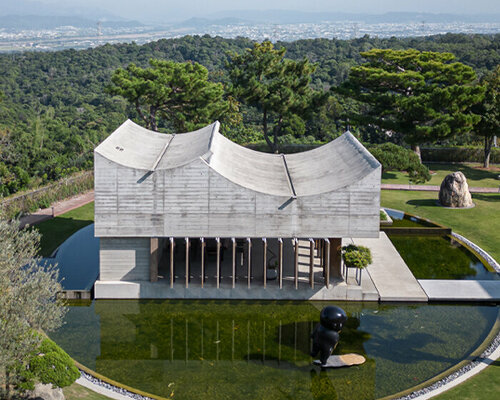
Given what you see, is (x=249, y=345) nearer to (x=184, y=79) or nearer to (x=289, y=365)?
(x=289, y=365)

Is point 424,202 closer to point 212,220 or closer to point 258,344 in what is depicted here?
point 212,220

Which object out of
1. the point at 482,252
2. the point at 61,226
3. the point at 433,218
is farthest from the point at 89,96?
the point at 482,252

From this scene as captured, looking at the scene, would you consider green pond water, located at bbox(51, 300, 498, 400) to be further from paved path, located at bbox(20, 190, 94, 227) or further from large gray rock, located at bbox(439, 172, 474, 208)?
large gray rock, located at bbox(439, 172, 474, 208)

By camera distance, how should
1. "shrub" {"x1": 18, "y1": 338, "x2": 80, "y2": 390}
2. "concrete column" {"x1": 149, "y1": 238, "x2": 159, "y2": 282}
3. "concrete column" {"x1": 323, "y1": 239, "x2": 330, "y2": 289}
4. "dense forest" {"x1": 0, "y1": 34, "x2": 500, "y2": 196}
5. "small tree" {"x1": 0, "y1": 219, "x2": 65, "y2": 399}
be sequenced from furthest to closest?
"dense forest" {"x1": 0, "y1": 34, "x2": 500, "y2": 196}, "concrete column" {"x1": 149, "y1": 238, "x2": 159, "y2": 282}, "concrete column" {"x1": 323, "y1": 239, "x2": 330, "y2": 289}, "shrub" {"x1": 18, "y1": 338, "x2": 80, "y2": 390}, "small tree" {"x1": 0, "y1": 219, "x2": 65, "y2": 399}

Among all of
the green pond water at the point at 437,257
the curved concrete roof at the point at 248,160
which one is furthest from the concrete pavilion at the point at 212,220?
the green pond water at the point at 437,257

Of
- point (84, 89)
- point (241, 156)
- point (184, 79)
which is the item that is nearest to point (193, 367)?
point (241, 156)

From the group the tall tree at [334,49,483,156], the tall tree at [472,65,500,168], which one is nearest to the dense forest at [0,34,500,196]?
the tall tree at [334,49,483,156]
